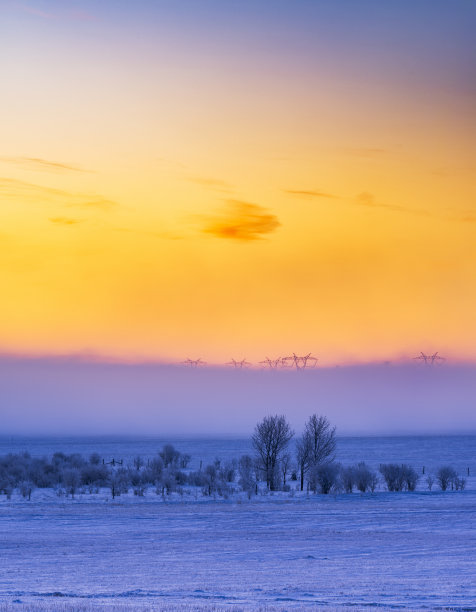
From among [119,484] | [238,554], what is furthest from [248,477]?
[238,554]

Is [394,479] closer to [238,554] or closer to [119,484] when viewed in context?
[119,484]

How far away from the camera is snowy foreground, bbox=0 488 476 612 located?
2205 centimetres

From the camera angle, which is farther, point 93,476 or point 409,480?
point 93,476

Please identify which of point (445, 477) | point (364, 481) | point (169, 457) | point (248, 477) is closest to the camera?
point (364, 481)

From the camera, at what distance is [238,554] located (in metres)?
33.1

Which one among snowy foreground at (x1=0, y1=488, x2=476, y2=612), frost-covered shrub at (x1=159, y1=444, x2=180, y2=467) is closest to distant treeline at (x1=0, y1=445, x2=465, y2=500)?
snowy foreground at (x1=0, y1=488, x2=476, y2=612)

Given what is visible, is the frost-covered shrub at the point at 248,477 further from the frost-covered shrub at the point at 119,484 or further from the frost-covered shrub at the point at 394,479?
the frost-covered shrub at the point at 394,479

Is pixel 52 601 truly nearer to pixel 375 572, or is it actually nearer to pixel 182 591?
pixel 182 591

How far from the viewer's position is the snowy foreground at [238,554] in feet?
72.3

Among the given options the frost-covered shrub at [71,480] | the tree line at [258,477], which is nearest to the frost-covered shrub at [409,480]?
the tree line at [258,477]

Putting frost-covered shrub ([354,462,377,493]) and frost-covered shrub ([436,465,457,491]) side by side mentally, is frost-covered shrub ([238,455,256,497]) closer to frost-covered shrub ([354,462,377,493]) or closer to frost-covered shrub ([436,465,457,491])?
frost-covered shrub ([354,462,377,493])

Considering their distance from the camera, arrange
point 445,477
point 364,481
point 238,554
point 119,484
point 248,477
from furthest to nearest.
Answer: point 248,477 → point 119,484 → point 445,477 → point 364,481 → point 238,554

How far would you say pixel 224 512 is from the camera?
49.4 meters

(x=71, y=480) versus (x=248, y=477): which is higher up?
(x=248, y=477)
